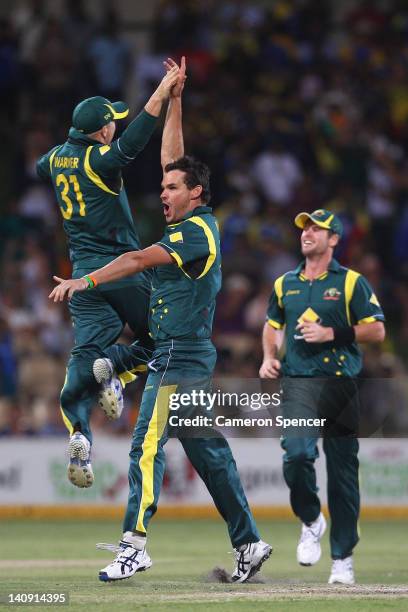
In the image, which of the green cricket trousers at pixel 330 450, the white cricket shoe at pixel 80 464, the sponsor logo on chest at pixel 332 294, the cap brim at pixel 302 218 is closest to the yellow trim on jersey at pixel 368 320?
the sponsor logo on chest at pixel 332 294

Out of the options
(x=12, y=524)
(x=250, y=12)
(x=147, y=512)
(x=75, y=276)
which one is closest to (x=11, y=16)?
(x=250, y=12)

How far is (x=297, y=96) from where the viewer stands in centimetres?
2036

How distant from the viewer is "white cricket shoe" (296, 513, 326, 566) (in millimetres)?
10469

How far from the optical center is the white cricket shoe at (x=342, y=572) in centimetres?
1002

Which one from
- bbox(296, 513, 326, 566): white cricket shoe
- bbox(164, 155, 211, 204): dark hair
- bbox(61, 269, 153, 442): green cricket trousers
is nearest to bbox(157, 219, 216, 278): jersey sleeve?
bbox(164, 155, 211, 204): dark hair

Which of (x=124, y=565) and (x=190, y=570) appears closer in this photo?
Answer: (x=124, y=565)

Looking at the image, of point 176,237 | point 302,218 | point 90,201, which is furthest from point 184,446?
point 302,218

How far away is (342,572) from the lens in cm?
1010

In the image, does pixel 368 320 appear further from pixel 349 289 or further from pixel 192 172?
pixel 192 172

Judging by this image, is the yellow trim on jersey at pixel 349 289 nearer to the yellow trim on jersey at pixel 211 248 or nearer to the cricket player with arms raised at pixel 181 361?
the cricket player with arms raised at pixel 181 361

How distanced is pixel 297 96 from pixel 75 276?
1115 cm

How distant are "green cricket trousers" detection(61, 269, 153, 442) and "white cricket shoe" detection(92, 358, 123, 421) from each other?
142 mm

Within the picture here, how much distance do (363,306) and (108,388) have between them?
2.00 metres

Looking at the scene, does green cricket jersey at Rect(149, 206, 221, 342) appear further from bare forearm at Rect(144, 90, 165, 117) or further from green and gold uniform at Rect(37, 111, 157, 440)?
bare forearm at Rect(144, 90, 165, 117)
